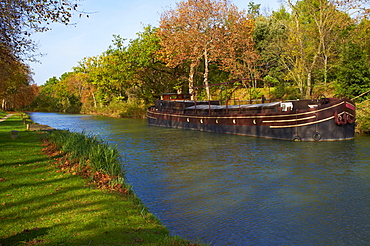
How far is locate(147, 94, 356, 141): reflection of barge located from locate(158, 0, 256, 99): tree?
1346cm

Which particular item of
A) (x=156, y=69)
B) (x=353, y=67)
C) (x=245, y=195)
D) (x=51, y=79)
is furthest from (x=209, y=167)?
(x=51, y=79)

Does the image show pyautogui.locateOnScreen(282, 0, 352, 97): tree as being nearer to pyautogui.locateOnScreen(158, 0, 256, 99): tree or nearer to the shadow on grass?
pyautogui.locateOnScreen(158, 0, 256, 99): tree

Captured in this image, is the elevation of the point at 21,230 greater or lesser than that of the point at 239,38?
lesser

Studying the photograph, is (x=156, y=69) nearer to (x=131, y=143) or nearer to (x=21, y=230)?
(x=131, y=143)

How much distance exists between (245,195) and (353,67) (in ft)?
92.5

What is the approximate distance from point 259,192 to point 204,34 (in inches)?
1564

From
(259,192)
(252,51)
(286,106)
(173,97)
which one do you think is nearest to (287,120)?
(286,106)

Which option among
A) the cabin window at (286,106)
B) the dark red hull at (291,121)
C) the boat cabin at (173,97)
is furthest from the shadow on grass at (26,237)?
the boat cabin at (173,97)

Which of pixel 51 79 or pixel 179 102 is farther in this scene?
pixel 51 79

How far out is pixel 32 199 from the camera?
10078 millimetres

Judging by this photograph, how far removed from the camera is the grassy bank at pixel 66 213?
7566mm

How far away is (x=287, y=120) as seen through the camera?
94.4ft

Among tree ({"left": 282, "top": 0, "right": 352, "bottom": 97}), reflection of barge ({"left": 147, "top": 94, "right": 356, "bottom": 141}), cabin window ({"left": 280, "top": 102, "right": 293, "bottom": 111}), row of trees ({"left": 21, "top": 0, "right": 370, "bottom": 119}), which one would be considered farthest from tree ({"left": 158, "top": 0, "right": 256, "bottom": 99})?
cabin window ({"left": 280, "top": 102, "right": 293, "bottom": 111})

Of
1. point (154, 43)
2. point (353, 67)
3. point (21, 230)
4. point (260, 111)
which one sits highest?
point (154, 43)
